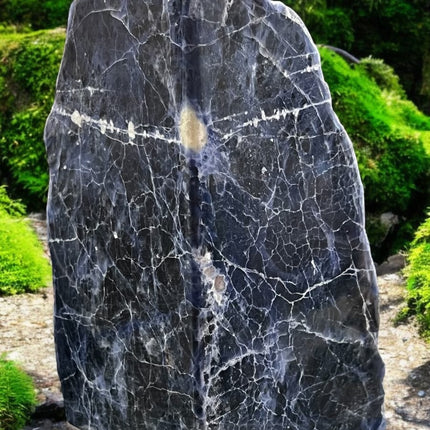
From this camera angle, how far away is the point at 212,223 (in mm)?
2932

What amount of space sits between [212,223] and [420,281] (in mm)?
2403

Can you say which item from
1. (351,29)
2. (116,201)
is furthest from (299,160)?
(351,29)

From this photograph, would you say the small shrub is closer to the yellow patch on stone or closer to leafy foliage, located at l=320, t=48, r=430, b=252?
leafy foliage, located at l=320, t=48, r=430, b=252

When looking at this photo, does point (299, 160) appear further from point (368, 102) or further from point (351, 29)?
point (351, 29)

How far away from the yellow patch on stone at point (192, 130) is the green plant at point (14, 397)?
168 centimetres

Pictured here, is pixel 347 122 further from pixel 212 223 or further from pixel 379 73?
pixel 212 223

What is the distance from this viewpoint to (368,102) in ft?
23.5

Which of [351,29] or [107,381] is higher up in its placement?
[351,29]

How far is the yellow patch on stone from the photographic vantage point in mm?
2840

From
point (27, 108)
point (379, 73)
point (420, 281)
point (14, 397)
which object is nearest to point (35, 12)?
point (27, 108)

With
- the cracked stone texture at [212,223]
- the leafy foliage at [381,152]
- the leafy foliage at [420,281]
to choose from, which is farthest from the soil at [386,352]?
the leafy foliage at [381,152]

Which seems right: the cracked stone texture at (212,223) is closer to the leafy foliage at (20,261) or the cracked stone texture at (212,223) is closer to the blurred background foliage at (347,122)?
the leafy foliage at (20,261)

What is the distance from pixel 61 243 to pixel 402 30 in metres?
7.17

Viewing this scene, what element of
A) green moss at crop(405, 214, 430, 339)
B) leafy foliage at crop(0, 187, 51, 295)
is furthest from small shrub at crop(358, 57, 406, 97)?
leafy foliage at crop(0, 187, 51, 295)
